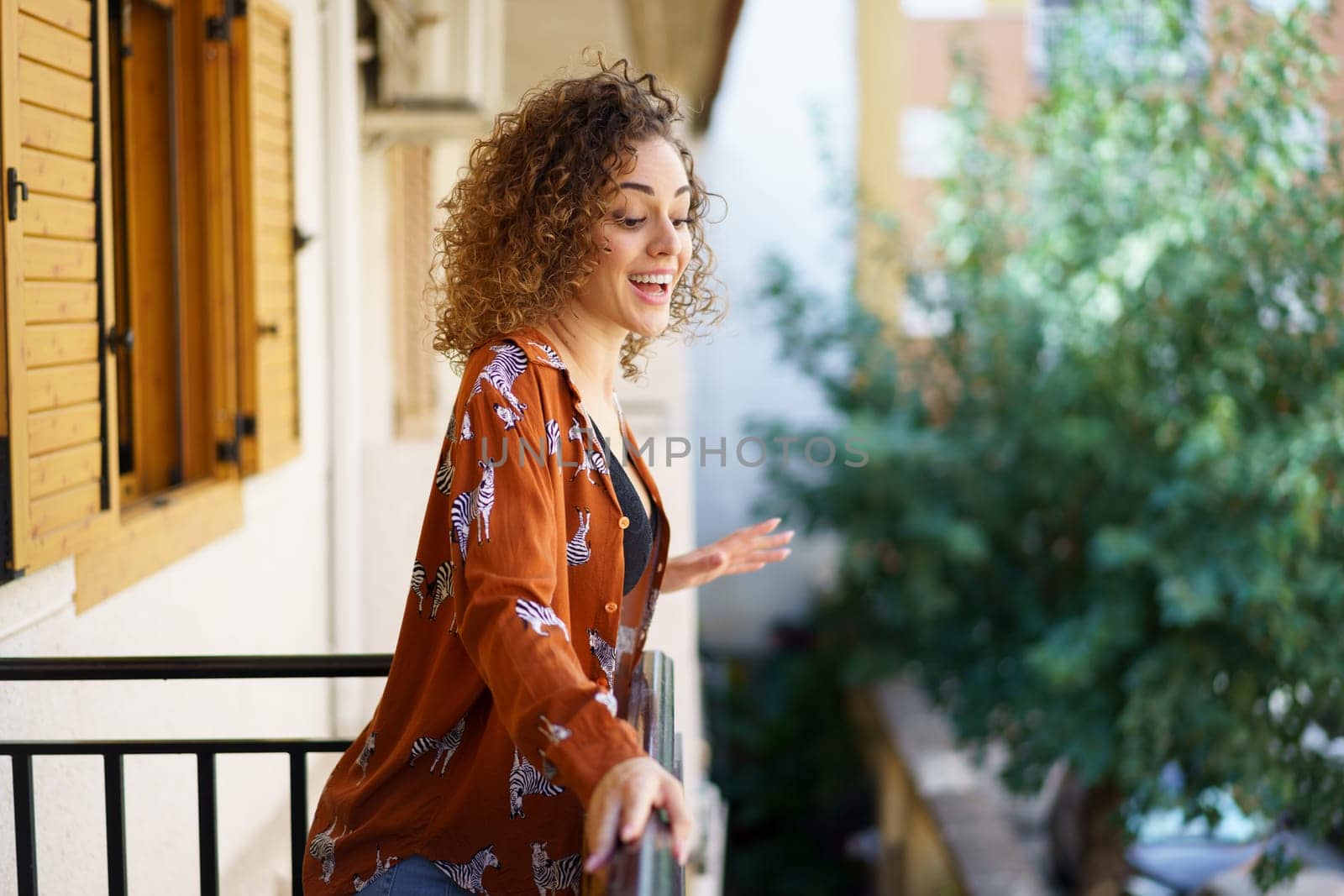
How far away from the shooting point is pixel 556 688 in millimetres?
943

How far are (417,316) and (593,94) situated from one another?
13.5 ft

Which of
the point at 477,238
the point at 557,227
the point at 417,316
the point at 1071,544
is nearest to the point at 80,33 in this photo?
the point at 477,238

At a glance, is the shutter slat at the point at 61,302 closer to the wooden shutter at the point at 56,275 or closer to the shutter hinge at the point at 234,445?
the wooden shutter at the point at 56,275

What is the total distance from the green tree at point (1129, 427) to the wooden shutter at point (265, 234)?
3126 mm

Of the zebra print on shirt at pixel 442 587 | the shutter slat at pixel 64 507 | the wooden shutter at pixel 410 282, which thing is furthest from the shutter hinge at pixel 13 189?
the wooden shutter at pixel 410 282

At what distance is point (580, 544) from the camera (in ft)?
3.72

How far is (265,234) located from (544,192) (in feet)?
5.62

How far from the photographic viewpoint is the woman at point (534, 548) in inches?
37.9

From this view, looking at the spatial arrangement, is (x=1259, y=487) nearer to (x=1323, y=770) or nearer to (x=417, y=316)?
(x=1323, y=770)

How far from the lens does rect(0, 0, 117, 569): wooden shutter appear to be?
158cm

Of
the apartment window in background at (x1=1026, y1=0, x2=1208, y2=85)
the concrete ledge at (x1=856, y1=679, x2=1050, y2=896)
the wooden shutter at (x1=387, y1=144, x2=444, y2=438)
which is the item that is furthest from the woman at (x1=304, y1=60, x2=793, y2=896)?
the concrete ledge at (x1=856, y1=679, x2=1050, y2=896)

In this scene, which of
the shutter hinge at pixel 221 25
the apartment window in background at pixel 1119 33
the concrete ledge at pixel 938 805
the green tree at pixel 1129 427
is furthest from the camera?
the concrete ledge at pixel 938 805

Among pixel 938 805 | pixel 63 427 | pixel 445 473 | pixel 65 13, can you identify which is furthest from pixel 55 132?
pixel 938 805

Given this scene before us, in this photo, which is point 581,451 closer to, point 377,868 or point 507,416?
point 507,416
